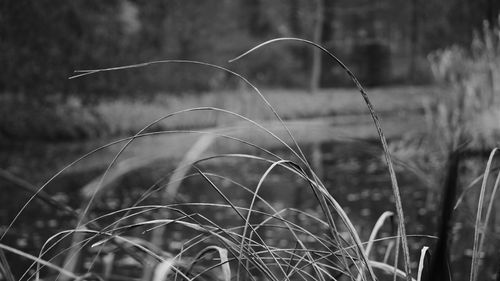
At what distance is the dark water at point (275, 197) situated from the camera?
5062mm

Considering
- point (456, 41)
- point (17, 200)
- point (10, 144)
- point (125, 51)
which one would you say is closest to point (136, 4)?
point (125, 51)

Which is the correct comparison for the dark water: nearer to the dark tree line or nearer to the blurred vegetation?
the blurred vegetation

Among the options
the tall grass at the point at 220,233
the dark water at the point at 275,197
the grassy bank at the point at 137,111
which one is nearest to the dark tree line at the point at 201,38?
the grassy bank at the point at 137,111

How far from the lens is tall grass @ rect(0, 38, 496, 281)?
116 cm

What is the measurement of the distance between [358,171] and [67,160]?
12.6ft

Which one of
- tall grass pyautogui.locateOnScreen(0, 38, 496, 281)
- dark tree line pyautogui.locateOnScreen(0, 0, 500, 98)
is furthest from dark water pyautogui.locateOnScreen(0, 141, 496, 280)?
dark tree line pyautogui.locateOnScreen(0, 0, 500, 98)

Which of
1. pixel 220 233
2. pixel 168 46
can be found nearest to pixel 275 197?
pixel 220 233

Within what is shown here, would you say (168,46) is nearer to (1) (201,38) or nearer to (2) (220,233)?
(1) (201,38)

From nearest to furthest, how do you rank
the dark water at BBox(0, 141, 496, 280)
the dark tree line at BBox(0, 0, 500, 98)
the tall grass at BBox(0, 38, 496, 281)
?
the tall grass at BBox(0, 38, 496, 281) → the dark water at BBox(0, 141, 496, 280) → the dark tree line at BBox(0, 0, 500, 98)

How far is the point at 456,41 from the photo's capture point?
23312mm

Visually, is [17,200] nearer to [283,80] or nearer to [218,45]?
[218,45]

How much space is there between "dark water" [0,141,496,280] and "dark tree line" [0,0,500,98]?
3.33m

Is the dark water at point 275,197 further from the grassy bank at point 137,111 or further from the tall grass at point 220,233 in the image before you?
the grassy bank at point 137,111

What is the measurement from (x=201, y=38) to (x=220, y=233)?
856 inches
